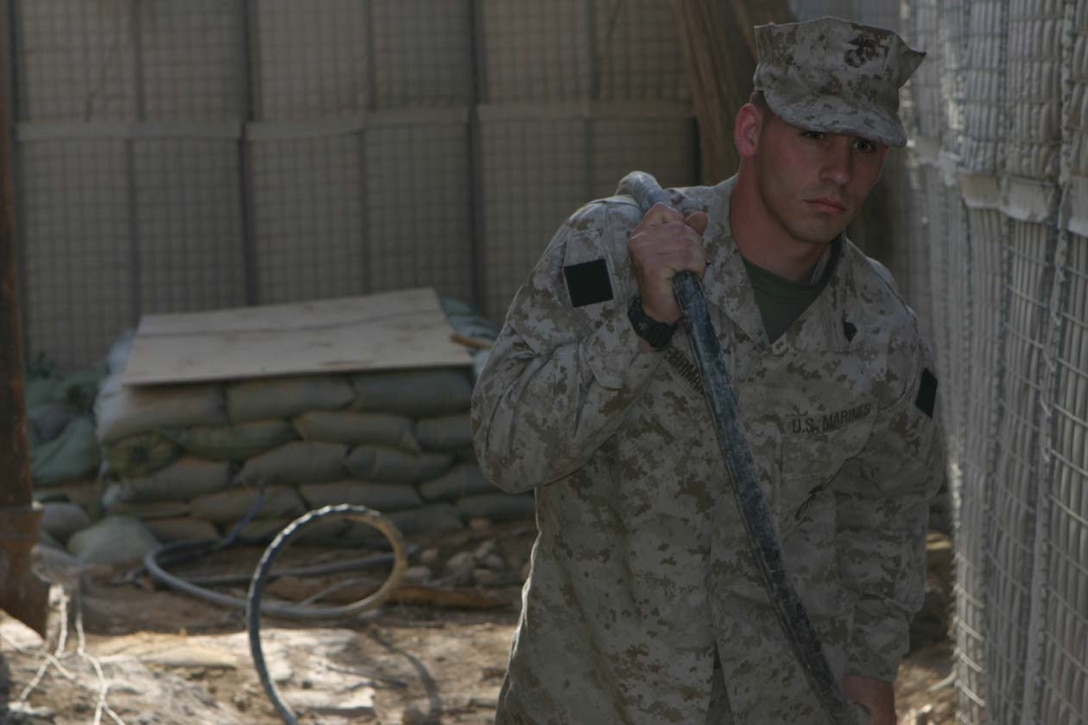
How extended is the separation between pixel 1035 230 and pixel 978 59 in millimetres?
703

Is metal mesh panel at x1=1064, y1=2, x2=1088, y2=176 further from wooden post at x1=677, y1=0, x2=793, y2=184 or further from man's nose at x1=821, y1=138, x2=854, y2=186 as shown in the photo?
wooden post at x1=677, y1=0, x2=793, y2=184

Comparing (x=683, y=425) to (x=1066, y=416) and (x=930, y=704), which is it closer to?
(x=1066, y=416)

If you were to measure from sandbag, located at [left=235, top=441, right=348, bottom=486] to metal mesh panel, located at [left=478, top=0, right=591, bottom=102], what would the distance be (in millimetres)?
2703

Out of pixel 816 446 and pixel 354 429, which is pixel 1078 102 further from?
pixel 354 429

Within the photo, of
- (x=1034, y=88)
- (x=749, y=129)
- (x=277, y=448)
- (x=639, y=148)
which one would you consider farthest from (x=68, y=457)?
(x=749, y=129)

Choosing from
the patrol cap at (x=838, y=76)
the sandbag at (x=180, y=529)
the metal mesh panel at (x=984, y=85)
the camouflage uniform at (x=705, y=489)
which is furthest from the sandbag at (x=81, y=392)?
the patrol cap at (x=838, y=76)

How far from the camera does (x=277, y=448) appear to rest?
7277 millimetres

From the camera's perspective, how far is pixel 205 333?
812 cm

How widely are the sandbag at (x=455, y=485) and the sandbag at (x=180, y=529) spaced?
0.95 metres

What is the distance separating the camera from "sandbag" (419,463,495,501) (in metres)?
7.42

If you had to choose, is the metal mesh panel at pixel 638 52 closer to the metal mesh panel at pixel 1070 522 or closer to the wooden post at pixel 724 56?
the wooden post at pixel 724 56

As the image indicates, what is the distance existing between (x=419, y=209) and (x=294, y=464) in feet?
7.93

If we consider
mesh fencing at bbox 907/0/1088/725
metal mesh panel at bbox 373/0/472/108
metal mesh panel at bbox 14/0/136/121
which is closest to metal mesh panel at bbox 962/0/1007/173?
mesh fencing at bbox 907/0/1088/725

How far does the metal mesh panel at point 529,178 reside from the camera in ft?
29.8
